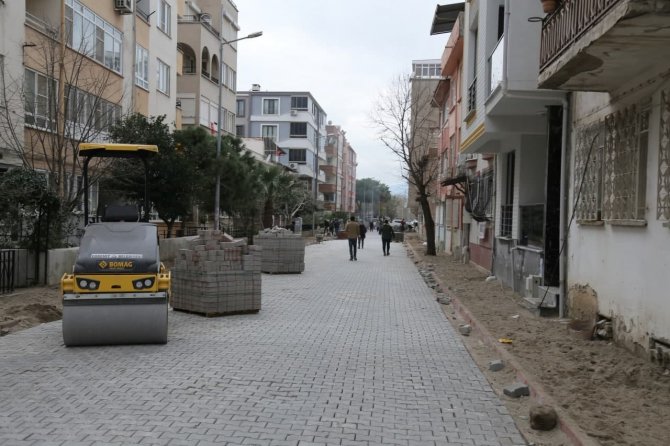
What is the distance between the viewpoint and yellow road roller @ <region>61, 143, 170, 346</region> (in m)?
7.79

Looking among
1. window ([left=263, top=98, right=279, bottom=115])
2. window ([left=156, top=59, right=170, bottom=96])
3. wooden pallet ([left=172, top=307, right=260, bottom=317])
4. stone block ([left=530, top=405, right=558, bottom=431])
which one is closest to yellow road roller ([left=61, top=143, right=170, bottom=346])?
wooden pallet ([left=172, top=307, right=260, bottom=317])

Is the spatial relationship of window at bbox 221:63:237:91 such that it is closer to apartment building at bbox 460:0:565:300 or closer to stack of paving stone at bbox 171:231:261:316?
apartment building at bbox 460:0:565:300

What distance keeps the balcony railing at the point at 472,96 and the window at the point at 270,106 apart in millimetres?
57246

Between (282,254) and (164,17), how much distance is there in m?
15.8

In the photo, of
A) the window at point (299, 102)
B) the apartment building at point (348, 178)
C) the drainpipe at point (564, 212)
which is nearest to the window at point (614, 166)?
the drainpipe at point (564, 212)

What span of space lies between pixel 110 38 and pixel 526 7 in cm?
1679

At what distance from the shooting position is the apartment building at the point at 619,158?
6625 mm

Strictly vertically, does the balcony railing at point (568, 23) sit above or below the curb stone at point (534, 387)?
above

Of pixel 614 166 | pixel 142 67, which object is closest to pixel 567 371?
pixel 614 166

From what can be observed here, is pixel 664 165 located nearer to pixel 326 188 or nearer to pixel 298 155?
pixel 298 155

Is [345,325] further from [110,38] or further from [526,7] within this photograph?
[110,38]

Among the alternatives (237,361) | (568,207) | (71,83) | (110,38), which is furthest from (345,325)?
(110,38)

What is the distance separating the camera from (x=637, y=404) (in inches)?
219

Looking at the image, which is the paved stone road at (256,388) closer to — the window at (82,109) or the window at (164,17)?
the window at (82,109)
